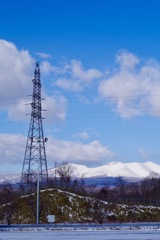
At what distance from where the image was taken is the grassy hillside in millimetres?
55281

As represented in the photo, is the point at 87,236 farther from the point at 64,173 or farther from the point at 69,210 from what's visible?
the point at 64,173

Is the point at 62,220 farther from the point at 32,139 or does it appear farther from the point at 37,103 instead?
the point at 37,103

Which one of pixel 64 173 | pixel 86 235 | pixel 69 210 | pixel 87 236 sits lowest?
pixel 87 236

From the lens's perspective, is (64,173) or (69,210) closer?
(69,210)

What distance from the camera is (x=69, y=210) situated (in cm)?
5794

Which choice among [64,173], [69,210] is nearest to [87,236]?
[69,210]

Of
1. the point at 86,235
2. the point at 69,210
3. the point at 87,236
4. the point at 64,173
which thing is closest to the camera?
the point at 87,236

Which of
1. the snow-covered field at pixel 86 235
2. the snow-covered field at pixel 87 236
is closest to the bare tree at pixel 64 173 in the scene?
the snow-covered field at pixel 86 235

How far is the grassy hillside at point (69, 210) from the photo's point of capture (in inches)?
2176

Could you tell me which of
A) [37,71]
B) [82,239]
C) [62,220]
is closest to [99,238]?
[82,239]

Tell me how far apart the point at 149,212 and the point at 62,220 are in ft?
42.3

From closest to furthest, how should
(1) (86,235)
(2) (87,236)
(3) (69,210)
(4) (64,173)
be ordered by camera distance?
(2) (87,236) < (1) (86,235) < (3) (69,210) < (4) (64,173)

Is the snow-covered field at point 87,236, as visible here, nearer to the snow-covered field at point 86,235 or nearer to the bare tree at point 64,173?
the snow-covered field at point 86,235

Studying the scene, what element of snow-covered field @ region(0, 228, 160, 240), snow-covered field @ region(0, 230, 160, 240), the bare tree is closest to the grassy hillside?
snow-covered field @ region(0, 228, 160, 240)
